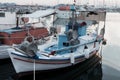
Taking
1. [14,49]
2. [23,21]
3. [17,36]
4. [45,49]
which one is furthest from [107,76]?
[23,21]

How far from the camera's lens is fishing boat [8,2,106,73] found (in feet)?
52.3

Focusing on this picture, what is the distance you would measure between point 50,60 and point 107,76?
4.17 metres

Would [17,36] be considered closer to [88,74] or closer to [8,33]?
[8,33]

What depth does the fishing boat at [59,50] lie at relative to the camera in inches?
627

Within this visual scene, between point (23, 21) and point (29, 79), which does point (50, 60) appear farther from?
point (23, 21)

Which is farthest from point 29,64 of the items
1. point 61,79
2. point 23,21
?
point 23,21

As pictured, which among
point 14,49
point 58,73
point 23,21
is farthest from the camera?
point 23,21

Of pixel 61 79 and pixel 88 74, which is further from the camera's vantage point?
pixel 88 74

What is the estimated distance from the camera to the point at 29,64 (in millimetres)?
16156

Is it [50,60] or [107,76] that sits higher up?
[50,60]

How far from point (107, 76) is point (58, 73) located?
3.25 m

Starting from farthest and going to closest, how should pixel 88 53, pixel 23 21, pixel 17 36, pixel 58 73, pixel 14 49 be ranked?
pixel 23 21 → pixel 17 36 → pixel 88 53 → pixel 58 73 → pixel 14 49

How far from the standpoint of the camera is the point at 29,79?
54.3 ft

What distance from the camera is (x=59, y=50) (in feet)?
58.4
